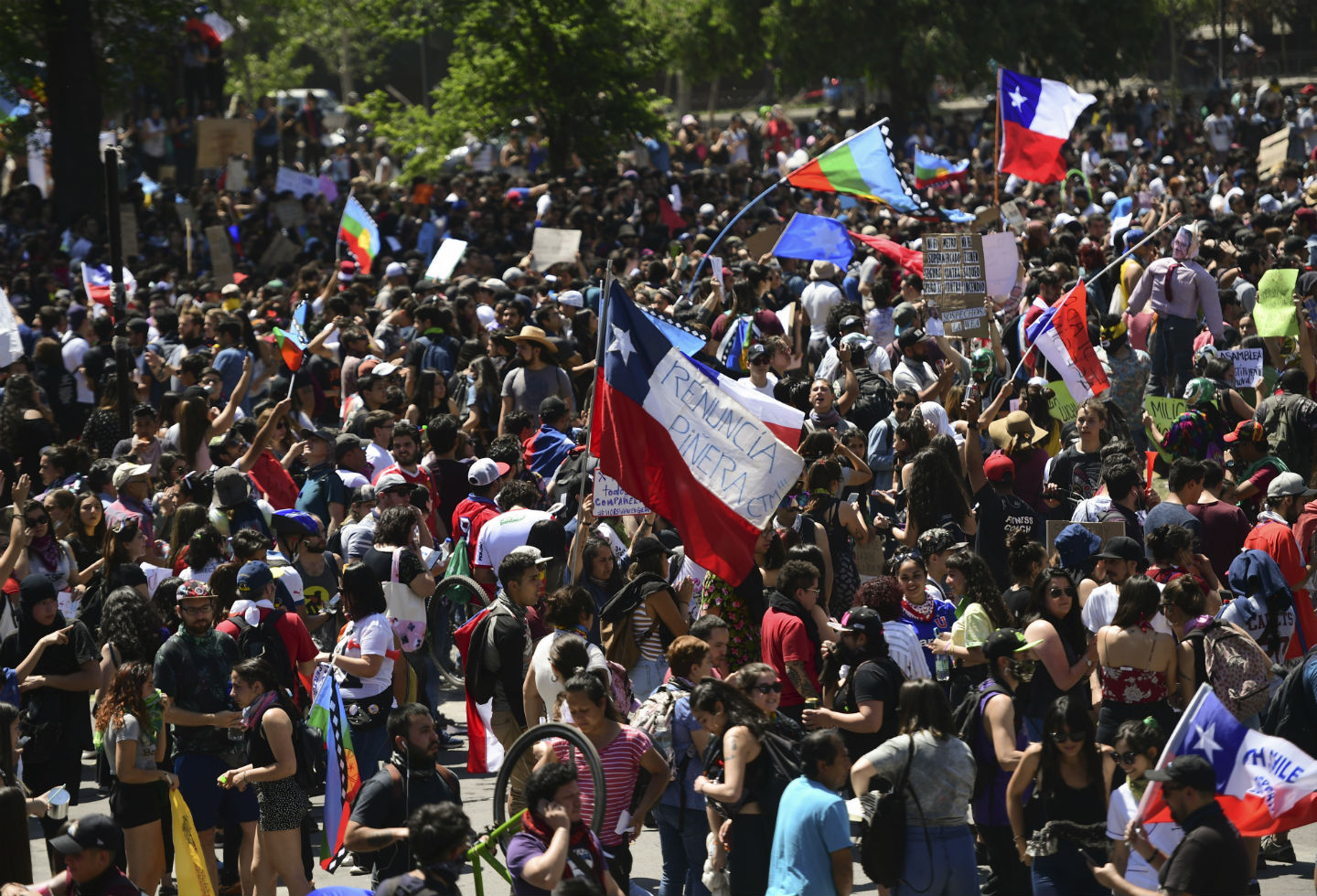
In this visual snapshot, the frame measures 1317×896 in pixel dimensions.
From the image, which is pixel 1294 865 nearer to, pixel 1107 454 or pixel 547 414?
pixel 1107 454

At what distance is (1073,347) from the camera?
11.9 metres

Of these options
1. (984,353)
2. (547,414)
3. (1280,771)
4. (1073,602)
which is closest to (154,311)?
(547,414)

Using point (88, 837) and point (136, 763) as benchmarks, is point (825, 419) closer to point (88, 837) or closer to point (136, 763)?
point (136, 763)

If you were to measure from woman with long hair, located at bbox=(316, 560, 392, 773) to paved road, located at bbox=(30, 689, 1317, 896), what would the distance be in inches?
25.9

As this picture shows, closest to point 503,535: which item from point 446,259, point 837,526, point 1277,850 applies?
point 837,526

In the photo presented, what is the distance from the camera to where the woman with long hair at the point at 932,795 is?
6.54m

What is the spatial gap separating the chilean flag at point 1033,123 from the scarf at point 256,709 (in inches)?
449

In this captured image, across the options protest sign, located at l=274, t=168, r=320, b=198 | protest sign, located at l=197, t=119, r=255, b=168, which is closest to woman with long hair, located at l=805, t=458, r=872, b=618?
protest sign, located at l=274, t=168, r=320, b=198

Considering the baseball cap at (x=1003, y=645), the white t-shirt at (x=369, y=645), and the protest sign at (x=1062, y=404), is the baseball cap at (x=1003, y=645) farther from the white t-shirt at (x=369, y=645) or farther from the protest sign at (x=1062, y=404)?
the protest sign at (x=1062, y=404)

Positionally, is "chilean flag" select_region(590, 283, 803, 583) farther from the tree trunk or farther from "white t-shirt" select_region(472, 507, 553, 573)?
the tree trunk

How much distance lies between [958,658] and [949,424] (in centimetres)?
392

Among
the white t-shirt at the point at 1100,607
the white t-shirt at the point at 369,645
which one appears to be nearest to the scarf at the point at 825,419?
the white t-shirt at the point at 1100,607

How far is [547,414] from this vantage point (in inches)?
452

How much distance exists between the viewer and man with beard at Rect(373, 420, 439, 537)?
35.2ft
